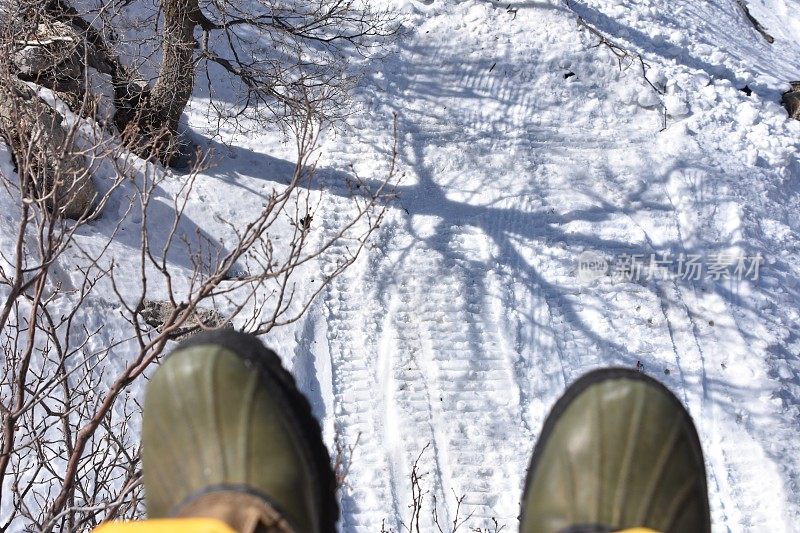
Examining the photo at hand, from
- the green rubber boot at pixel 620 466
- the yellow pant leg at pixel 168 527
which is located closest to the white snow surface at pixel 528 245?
the green rubber boot at pixel 620 466

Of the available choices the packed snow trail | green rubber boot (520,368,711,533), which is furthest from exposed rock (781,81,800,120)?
green rubber boot (520,368,711,533)

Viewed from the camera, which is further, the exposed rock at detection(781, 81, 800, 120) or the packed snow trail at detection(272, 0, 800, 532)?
the exposed rock at detection(781, 81, 800, 120)

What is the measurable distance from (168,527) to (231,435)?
0.53 metres

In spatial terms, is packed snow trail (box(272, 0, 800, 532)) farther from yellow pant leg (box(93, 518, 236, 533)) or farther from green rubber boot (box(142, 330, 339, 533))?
yellow pant leg (box(93, 518, 236, 533))

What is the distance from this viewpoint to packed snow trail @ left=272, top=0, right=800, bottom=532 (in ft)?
17.1

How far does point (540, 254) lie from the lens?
20.1 ft

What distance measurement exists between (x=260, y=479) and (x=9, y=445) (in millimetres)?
1140

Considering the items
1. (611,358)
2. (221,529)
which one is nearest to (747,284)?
(611,358)

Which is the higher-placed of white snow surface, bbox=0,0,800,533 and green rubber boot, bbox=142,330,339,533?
white snow surface, bbox=0,0,800,533

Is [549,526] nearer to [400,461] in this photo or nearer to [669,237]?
[400,461]

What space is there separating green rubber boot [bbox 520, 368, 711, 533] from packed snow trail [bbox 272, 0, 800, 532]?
2265 mm

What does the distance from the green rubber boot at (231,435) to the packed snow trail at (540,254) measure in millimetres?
2449

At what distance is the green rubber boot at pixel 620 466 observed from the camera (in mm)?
2256

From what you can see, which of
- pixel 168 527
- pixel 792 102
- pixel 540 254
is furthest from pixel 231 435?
pixel 792 102
